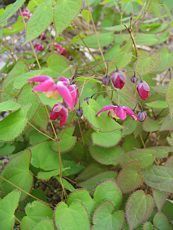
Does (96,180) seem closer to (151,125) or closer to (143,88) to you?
(151,125)

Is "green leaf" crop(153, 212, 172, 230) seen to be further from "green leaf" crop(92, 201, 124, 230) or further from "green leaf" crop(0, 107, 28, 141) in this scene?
"green leaf" crop(0, 107, 28, 141)

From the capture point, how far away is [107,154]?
1.80 m

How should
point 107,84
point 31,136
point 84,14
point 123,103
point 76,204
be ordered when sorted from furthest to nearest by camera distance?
point 84,14 < point 31,136 < point 123,103 < point 107,84 < point 76,204

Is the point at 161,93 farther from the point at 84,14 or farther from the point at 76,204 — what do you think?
the point at 76,204

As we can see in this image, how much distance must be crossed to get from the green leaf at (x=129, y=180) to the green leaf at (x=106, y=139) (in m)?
0.10

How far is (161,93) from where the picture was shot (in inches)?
76.0

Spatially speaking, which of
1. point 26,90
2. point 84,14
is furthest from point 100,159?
point 84,14

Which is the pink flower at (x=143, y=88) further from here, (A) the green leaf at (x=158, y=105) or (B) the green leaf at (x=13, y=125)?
(B) the green leaf at (x=13, y=125)

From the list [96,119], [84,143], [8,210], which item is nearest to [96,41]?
[84,143]

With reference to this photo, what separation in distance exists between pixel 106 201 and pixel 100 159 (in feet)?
0.84

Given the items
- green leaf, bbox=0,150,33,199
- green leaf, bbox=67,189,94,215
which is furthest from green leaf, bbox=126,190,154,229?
green leaf, bbox=0,150,33,199

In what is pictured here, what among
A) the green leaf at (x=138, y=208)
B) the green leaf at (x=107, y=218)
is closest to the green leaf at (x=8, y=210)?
the green leaf at (x=107, y=218)

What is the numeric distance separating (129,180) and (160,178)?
99 millimetres

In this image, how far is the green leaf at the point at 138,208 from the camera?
5.12 ft
